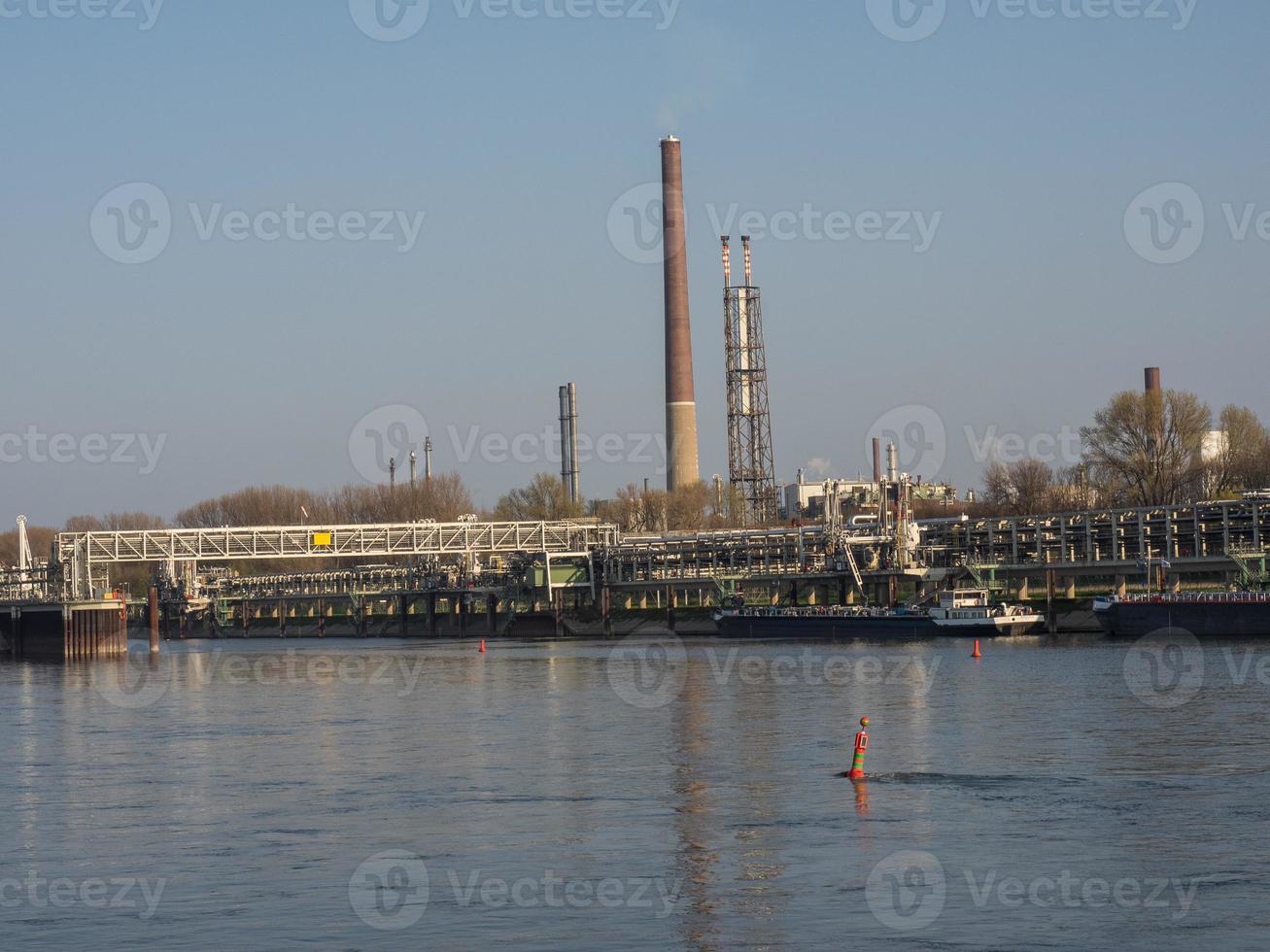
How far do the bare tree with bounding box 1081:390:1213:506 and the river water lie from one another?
182ft

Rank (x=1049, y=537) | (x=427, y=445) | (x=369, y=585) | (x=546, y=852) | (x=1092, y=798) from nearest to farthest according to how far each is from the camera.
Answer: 1. (x=546, y=852)
2. (x=1092, y=798)
3. (x=1049, y=537)
4. (x=369, y=585)
5. (x=427, y=445)

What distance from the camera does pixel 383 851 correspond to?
30.4 meters

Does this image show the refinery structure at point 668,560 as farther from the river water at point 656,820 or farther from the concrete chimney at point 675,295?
the river water at point 656,820

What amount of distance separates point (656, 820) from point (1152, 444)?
89.7 metres

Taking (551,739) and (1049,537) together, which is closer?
(551,739)

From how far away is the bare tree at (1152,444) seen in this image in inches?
4525

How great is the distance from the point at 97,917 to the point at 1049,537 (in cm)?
9163

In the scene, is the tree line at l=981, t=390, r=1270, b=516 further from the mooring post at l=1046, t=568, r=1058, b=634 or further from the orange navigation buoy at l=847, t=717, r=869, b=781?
the orange navigation buoy at l=847, t=717, r=869, b=781

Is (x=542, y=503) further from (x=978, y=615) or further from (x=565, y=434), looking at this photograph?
(x=978, y=615)

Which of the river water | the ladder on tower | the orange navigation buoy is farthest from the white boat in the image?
the orange navigation buoy

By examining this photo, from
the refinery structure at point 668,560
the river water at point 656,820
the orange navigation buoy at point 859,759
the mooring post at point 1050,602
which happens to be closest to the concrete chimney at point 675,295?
the refinery structure at point 668,560

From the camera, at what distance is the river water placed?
25203 millimetres

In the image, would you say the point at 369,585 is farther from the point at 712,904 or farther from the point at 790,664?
the point at 712,904

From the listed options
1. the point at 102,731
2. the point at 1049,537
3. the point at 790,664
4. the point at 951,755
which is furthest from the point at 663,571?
the point at 951,755
